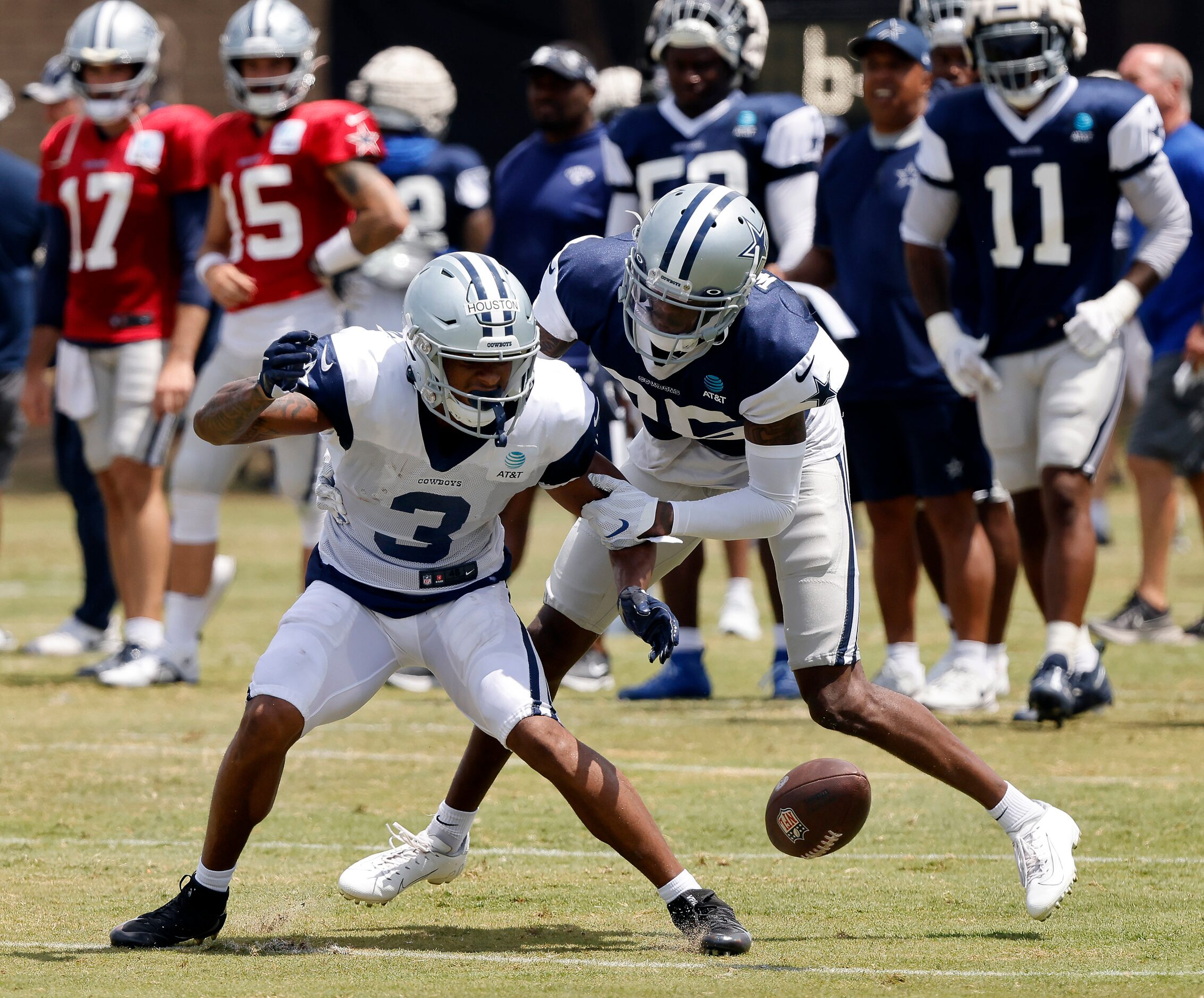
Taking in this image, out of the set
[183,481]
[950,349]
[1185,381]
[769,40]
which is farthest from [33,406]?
[769,40]

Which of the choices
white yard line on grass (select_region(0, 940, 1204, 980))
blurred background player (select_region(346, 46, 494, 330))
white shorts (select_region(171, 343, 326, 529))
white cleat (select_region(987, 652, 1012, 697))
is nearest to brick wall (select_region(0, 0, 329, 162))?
blurred background player (select_region(346, 46, 494, 330))

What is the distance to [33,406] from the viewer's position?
8.28m

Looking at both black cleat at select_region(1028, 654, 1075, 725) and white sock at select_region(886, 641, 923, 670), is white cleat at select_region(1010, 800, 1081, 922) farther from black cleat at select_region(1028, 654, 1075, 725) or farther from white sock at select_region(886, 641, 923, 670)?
white sock at select_region(886, 641, 923, 670)

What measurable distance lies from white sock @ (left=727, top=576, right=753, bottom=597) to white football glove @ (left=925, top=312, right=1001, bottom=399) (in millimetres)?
2843

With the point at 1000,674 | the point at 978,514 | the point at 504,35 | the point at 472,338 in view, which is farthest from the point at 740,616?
the point at 504,35

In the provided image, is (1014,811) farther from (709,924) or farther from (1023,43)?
(1023,43)

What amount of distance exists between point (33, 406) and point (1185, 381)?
534 centimetres

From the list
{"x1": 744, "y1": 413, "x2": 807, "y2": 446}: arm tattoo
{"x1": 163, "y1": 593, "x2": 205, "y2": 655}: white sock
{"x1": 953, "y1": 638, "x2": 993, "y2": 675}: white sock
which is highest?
{"x1": 744, "y1": 413, "x2": 807, "y2": 446}: arm tattoo

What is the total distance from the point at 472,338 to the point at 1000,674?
4007 mm

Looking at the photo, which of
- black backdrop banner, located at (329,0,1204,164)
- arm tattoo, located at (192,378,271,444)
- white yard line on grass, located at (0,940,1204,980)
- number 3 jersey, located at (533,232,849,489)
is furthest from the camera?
black backdrop banner, located at (329,0,1204,164)

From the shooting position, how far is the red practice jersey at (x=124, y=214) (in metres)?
7.92

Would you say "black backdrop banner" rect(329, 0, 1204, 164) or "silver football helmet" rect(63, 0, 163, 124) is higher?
"silver football helmet" rect(63, 0, 163, 124)

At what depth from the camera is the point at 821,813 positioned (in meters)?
4.36

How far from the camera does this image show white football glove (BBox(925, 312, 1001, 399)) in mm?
6805
